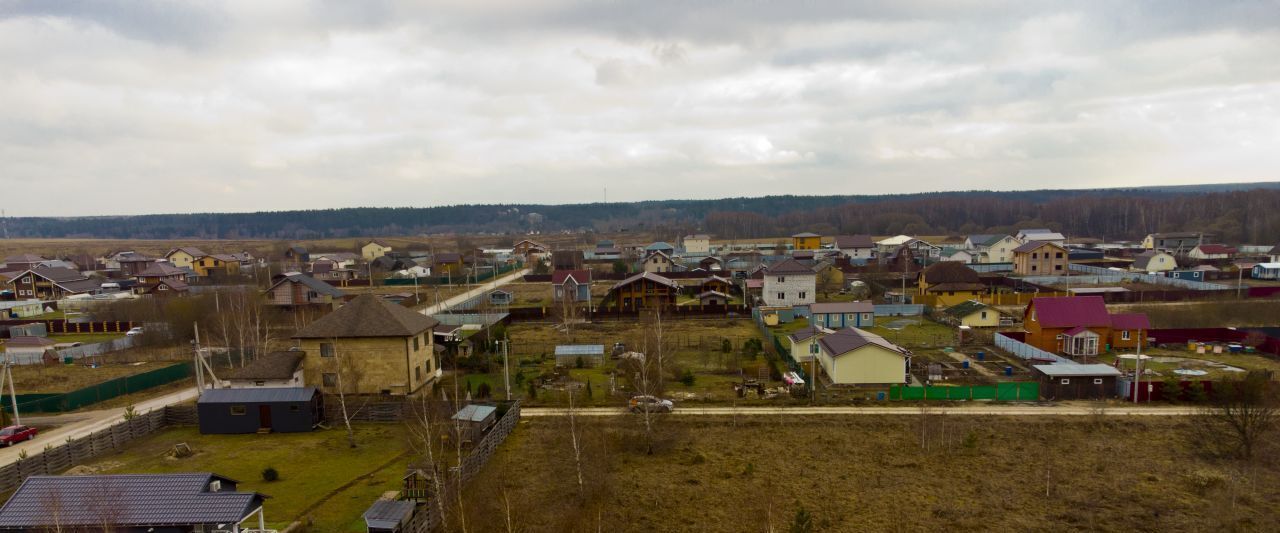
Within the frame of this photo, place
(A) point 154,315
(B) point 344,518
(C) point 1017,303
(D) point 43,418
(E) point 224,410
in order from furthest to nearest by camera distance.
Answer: (C) point 1017,303 → (A) point 154,315 → (D) point 43,418 → (E) point 224,410 → (B) point 344,518

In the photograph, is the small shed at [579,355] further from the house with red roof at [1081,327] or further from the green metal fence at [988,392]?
the house with red roof at [1081,327]

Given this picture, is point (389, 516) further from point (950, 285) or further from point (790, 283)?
point (950, 285)

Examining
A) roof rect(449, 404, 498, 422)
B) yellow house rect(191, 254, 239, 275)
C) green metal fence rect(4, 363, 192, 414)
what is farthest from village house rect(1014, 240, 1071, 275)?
yellow house rect(191, 254, 239, 275)

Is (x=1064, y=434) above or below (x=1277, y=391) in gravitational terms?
below

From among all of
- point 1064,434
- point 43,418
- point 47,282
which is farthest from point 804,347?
point 47,282

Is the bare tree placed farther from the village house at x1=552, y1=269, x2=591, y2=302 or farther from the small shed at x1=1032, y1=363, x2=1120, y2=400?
the village house at x1=552, y1=269, x2=591, y2=302

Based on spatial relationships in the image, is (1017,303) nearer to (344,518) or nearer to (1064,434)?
(1064,434)

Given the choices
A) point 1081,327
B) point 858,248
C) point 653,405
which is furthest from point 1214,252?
point 653,405
